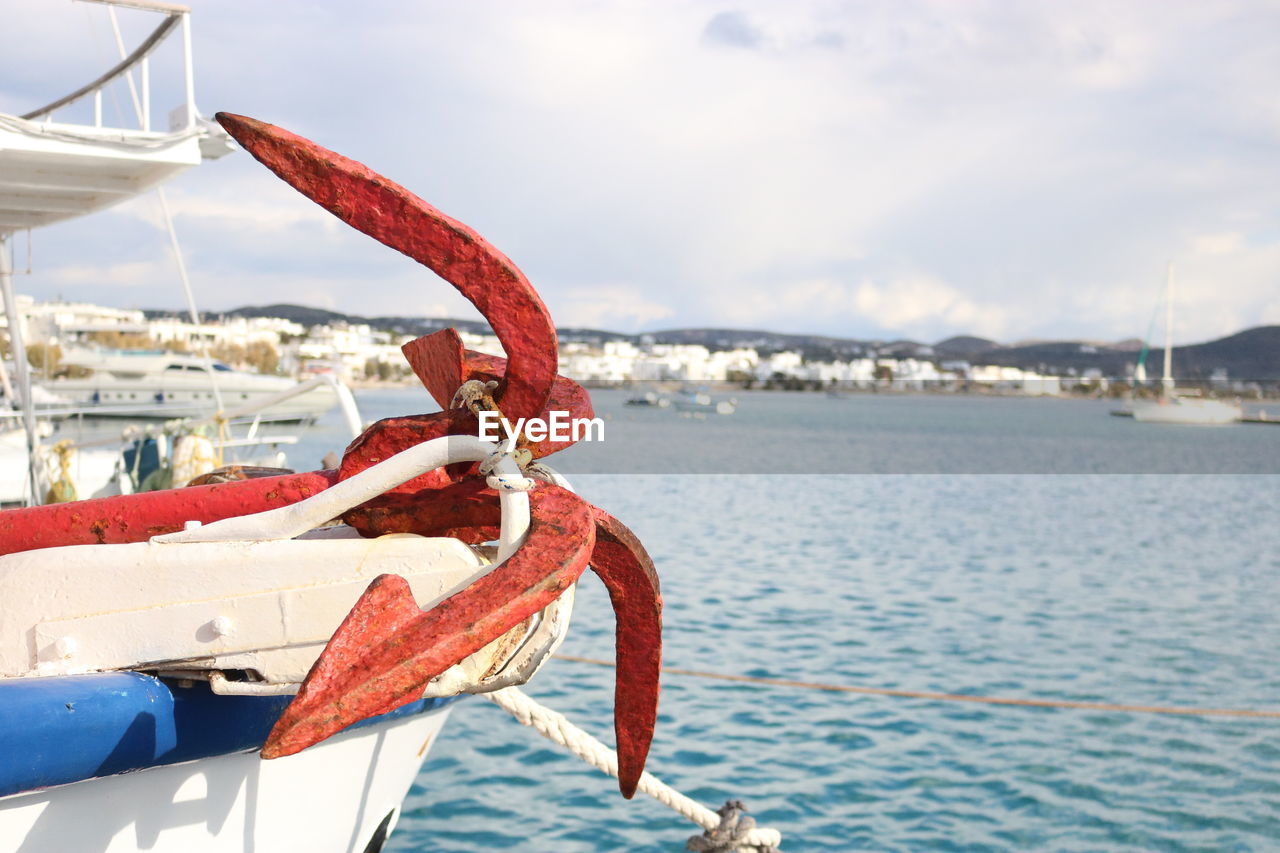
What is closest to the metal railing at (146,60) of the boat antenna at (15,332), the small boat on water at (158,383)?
the boat antenna at (15,332)

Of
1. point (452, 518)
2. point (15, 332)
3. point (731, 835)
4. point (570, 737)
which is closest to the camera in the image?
point (452, 518)

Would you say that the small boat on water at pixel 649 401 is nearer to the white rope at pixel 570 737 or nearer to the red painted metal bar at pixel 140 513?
the white rope at pixel 570 737

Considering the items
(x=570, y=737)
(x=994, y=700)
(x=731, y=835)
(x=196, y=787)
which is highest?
(x=196, y=787)

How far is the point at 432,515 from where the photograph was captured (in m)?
2.88

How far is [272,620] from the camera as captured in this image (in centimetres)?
260

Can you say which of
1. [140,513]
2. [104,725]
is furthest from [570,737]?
[104,725]

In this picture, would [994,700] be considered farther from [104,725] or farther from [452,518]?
[104,725]

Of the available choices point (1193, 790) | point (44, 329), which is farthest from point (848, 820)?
point (44, 329)

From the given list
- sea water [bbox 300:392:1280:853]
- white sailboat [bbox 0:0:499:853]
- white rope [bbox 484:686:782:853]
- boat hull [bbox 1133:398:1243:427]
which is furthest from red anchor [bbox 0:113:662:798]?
boat hull [bbox 1133:398:1243:427]

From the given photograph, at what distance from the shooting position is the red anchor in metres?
2.20

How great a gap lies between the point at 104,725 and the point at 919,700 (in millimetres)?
6984

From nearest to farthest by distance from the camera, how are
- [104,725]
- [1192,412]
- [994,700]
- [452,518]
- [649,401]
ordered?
[104,725]
[452,518]
[994,700]
[649,401]
[1192,412]

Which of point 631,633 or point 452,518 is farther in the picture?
point 631,633

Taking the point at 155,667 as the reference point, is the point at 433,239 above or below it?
above
